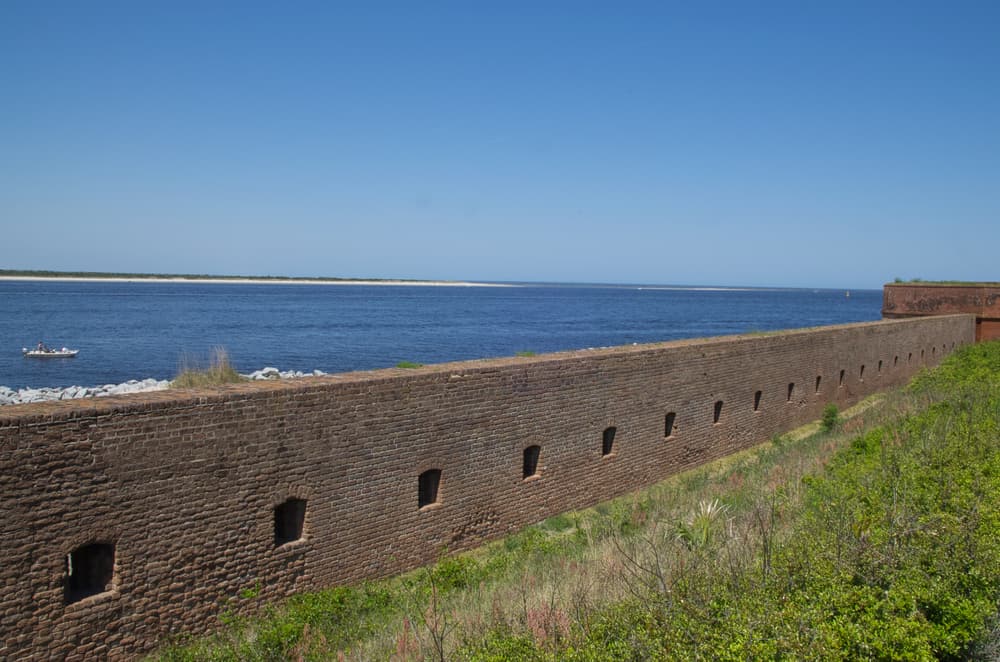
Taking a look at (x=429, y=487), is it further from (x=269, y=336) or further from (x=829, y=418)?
(x=269, y=336)

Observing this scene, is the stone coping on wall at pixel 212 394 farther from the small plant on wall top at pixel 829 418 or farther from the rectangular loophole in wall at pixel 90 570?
the small plant on wall top at pixel 829 418

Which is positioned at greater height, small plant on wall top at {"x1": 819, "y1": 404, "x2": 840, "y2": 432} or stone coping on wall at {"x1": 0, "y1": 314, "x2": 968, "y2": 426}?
stone coping on wall at {"x1": 0, "y1": 314, "x2": 968, "y2": 426}

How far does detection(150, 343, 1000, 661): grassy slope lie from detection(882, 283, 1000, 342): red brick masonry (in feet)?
80.7

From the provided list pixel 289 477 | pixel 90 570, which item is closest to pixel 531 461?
pixel 289 477

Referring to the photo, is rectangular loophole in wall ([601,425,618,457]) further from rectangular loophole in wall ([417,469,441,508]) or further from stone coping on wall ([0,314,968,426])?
rectangular loophole in wall ([417,469,441,508])

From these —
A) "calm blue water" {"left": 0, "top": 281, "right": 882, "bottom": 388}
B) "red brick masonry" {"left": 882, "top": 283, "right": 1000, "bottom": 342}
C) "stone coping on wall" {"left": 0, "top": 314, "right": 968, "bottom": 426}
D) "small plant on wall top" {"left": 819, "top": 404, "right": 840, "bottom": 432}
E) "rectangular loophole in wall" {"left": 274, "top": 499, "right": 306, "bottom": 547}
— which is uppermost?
"red brick masonry" {"left": 882, "top": 283, "right": 1000, "bottom": 342}

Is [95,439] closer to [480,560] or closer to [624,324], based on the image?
[480,560]

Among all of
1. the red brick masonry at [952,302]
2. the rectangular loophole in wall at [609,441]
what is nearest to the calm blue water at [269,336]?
the red brick masonry at [952,302]

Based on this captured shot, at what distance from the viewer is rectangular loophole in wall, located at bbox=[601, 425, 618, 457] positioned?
511 inches

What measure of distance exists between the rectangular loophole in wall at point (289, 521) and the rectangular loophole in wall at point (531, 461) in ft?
12.9

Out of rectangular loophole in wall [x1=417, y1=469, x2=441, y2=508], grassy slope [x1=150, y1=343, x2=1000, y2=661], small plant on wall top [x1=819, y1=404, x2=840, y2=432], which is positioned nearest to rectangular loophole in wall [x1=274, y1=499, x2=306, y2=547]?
grassy slope [x1=150, y1=343, x2=1000, y2=661]

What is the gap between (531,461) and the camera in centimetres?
1165

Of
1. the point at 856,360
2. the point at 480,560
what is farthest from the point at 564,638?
the point at 856,360

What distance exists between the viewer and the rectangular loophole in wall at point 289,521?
27.9ft
